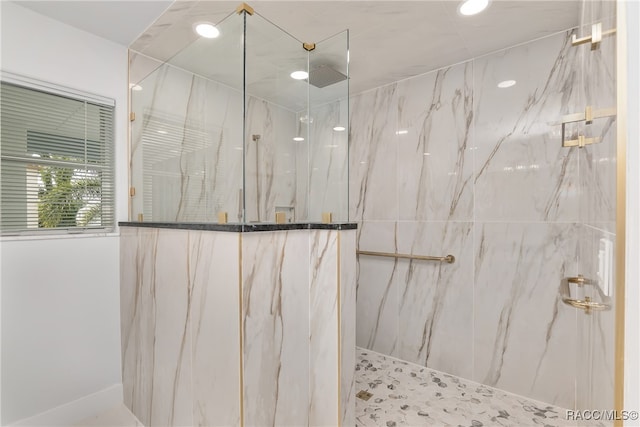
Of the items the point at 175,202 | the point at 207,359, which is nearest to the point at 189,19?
the point at 175,202

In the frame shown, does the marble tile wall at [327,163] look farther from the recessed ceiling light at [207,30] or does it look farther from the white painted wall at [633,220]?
the white painted wall at [633,220]

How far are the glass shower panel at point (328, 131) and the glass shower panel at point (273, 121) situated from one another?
58mm

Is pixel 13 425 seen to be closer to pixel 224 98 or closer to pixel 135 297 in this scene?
pixel 135 297

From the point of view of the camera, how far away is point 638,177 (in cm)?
46

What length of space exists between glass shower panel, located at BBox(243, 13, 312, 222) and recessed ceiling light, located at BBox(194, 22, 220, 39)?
25 centimetres

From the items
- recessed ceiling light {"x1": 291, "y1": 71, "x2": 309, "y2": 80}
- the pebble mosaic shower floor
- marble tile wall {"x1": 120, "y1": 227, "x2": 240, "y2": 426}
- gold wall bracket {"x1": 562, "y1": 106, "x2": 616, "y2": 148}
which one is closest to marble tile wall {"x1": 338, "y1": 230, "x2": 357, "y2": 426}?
the pebble mosaic shower floor

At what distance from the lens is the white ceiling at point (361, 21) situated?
1641mm

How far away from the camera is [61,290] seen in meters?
1.80

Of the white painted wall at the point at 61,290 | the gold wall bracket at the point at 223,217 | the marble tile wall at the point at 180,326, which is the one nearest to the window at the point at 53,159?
the white painted wall at the point at 61,290

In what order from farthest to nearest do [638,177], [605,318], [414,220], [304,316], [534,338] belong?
[414,220]
[534,338]
[304,316]
[605,318]
[638,177]

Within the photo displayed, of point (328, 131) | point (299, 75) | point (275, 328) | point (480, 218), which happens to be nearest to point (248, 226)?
point (275, 328)

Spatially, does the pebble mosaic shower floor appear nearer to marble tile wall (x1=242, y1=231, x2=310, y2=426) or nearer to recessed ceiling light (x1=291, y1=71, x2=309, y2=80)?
marble tile wall (x1=242, y1=231, x2=310, y2=426)

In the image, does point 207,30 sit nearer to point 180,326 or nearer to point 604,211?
point 180,326

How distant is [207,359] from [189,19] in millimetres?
1894
